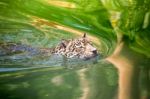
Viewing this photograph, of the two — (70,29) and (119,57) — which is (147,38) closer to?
(119,57)

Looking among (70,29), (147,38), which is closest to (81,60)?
(70,29)

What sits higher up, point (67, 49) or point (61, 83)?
point (67, 49)

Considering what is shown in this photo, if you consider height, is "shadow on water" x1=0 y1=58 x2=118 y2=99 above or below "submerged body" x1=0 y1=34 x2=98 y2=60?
below

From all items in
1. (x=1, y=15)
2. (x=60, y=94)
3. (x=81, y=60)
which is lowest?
(x=60, y=94)

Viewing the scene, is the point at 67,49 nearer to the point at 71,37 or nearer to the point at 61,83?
the point at 71,37

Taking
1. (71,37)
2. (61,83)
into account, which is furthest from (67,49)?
(61,83)
